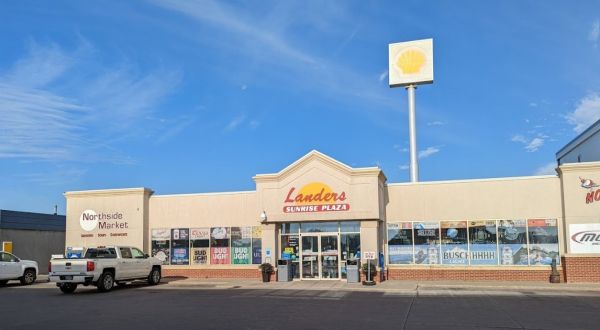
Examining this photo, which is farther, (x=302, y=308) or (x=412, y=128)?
(x=412, y=128)

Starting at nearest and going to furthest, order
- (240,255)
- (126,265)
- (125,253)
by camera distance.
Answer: (126,265) → (125,253) → (240,255)

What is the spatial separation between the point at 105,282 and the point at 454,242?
1539cm

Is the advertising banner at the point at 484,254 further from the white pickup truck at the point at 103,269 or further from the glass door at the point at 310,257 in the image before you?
the white pickup truck at the point at 103,269

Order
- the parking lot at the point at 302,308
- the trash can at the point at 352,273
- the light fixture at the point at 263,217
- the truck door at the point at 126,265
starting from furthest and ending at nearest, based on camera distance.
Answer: the light fixture at the point at 263,217 → the trash can at the point at 352,273 → the truck door at the point at 126,265 → the parking lot at the point at 302,308

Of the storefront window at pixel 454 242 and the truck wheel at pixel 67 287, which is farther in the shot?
the storefront window at pixel 454 242

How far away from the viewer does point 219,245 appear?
94.6 feet

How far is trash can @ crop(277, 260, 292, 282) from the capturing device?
2562 cm

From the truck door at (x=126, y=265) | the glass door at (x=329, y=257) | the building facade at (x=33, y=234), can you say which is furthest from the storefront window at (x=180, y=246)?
the building facade at (x=33, y=234)

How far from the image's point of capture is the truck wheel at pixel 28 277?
27.0 m

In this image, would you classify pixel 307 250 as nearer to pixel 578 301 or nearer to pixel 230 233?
pixel 230 233

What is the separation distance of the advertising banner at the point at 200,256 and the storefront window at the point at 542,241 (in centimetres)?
1568

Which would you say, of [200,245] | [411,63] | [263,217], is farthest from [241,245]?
[411,63]

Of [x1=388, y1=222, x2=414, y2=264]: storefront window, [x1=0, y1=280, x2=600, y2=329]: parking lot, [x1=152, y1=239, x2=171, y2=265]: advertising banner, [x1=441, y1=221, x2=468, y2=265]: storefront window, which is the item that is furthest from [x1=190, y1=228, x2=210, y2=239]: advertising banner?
[x1=441, y1=221, x2=468, y2=265]: storefront window

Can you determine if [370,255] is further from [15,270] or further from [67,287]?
[15,270]
